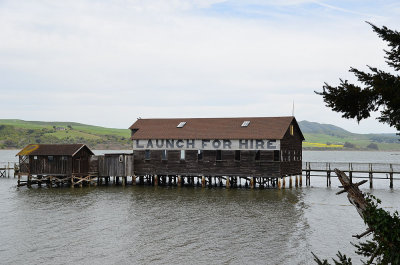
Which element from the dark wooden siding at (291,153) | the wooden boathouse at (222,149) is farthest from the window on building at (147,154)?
the dark wooden siding at (291,153)

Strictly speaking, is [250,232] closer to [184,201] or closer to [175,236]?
[175,236]

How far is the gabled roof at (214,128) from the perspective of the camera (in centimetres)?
4853

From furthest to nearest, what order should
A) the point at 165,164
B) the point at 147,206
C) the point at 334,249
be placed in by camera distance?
the point at 165,164 < the point at 147,206 < the point at 334,249

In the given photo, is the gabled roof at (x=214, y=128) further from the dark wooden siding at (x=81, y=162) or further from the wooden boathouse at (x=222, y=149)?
the dark wooden siding at (x=81, y=162)

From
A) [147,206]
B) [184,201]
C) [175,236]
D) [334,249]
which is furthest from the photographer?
[184,201]

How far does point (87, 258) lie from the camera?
21.2m

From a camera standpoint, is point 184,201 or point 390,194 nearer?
point 184,201

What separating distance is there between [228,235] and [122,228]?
6.81m

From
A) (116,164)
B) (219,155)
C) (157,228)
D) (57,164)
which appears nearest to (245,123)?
(219,155)

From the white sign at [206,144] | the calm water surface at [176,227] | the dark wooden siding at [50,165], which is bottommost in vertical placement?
the calm water surface at [176,227]

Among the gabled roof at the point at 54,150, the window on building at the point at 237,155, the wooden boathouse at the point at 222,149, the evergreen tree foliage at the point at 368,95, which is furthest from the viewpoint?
the gabled roof at the point at 54,150

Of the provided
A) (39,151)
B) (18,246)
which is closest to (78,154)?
(39,151)

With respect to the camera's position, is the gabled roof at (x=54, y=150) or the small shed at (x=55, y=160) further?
the small shed at (x=55, y=160)

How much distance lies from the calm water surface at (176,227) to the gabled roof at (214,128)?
21.4 ft
